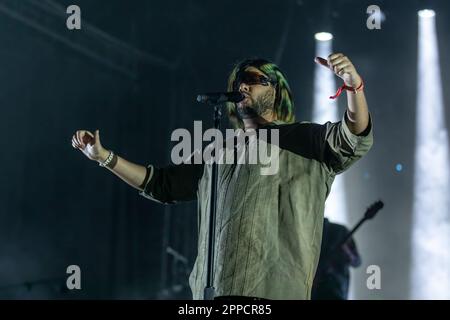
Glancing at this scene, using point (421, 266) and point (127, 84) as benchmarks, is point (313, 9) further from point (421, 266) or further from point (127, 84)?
point (421, 266)

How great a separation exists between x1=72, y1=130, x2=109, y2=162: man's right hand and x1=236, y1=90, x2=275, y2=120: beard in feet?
2.07

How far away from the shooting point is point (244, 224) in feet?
8.45

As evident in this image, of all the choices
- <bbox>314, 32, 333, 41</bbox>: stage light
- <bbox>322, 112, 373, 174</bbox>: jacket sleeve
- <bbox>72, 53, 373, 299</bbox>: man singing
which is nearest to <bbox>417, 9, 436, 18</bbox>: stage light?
<bbox>314, 32, 333, 41</bbox>: stage light

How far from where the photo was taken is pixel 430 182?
357 inches

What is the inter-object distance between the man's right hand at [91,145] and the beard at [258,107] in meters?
0.63

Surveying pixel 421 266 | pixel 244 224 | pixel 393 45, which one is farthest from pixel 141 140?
pixel 244 224

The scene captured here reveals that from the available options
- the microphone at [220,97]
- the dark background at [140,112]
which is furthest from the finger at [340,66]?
the dark background at [140,112]

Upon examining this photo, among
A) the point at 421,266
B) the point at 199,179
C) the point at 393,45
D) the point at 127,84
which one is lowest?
the point at 421,266

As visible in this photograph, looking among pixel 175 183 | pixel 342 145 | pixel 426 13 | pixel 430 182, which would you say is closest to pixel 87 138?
pixel 175 183

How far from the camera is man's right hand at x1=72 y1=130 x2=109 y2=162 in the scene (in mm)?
3004

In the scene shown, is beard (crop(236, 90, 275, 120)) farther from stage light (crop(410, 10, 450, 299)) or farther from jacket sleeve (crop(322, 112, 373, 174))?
stage light (crop(410, 10, 450, 299))

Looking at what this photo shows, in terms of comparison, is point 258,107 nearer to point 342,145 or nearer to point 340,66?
point 342,145

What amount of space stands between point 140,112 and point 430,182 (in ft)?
12.9
